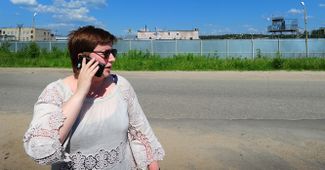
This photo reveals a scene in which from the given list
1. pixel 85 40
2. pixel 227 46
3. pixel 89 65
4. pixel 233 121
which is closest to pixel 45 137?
pixel 89 65

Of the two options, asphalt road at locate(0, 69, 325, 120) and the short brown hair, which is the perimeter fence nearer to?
asphalt road at locate(0, 69, 325, 120)

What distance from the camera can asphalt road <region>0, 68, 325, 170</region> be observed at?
229 inches

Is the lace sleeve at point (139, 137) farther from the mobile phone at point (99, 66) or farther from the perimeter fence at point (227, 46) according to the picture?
the perimeter fence at point (227, 46)

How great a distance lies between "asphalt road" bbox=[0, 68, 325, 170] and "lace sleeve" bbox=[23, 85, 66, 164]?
11.5 ft

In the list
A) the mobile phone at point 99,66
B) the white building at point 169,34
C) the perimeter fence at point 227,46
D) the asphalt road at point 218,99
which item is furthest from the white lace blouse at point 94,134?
the white building at point 169,34

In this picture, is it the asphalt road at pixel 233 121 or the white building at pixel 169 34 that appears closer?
the asphalt road at pixel 233 121

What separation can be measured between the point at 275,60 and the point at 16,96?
15.3 metres

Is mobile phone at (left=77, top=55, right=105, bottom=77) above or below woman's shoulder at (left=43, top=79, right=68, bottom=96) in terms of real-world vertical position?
above

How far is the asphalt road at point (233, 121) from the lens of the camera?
229 inches

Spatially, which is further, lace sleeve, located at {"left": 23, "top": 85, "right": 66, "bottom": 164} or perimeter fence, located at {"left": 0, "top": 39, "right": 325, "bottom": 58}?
perimeter fence, located at {"left": 0, "top": 39, "right": 325, "bottom": 58}

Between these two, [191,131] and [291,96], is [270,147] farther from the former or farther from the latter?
[291,96]

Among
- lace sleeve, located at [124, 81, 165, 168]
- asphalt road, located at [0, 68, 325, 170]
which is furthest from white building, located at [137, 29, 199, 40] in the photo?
lace sleeve, located at [124, 81, 165, 168]

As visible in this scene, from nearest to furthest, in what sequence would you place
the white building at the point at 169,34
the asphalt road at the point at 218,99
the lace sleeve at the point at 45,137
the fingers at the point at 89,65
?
the lace sleeve at the point at 45,137
the fingers at the point at 89,65
the asphalt road at the point at 218,99
the white building at the point at 169,34

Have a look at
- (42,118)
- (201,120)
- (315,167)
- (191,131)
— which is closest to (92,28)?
(42,118)
